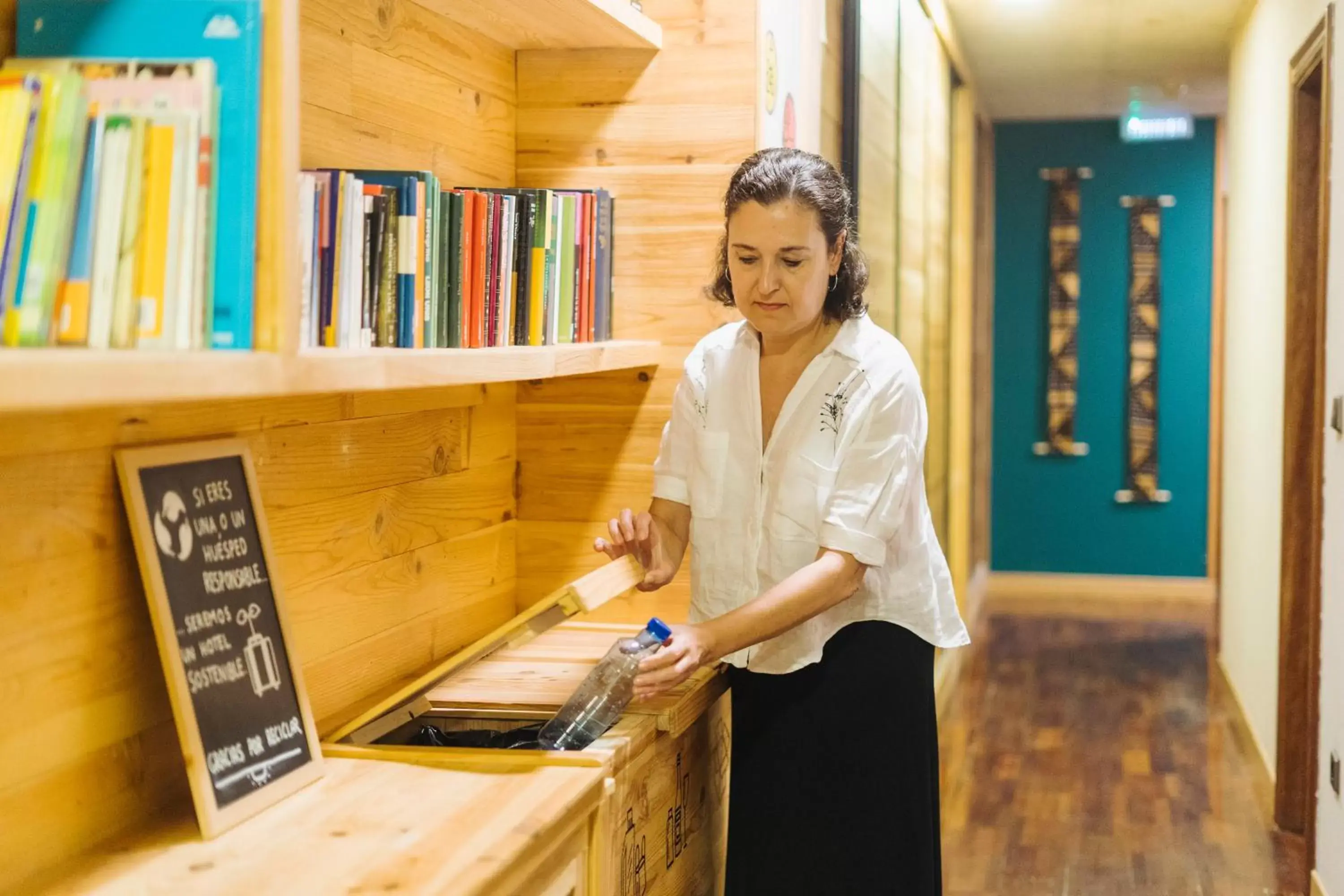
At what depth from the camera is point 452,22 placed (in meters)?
2.33

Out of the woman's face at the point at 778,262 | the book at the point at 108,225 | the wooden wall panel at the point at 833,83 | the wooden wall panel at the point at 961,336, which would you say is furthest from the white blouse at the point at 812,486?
the wooden wall panel at the point at 961,336

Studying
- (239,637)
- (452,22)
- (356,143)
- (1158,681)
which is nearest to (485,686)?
(239,637)

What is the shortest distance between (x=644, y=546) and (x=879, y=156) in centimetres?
208

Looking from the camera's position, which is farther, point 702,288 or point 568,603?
point 702,288

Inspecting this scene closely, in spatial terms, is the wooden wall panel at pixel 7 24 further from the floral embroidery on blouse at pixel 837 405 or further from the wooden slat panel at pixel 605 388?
the wooden slat panel at pixel 605 388

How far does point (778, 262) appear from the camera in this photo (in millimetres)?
2021

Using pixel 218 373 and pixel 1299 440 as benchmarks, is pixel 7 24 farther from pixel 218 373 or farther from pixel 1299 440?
pixel 1299 440

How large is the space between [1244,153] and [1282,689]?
7.54 ft

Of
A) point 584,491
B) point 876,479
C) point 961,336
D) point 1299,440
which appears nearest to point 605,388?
point 584,491

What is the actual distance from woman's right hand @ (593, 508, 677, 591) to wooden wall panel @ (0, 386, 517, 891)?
1.09 ft

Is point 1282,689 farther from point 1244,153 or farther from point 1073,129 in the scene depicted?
point 1073,129

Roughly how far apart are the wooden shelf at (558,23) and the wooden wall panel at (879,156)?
1136mm

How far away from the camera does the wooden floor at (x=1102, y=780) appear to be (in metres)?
3.52

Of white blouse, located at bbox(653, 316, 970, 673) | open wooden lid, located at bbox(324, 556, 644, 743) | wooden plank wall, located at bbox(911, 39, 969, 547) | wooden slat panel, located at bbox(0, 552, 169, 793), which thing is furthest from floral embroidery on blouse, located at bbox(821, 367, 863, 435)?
wooden plank wall, located at bbox(911, 39, 969, 547)
